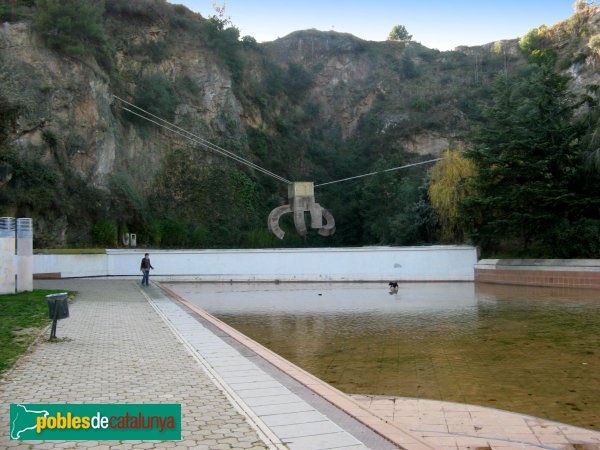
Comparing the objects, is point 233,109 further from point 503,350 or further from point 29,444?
point 29,444

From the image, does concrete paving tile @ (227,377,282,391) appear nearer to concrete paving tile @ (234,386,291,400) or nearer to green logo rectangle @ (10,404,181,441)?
concrete paving tile @ (234,386,291,400)

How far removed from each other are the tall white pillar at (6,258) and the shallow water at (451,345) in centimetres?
513

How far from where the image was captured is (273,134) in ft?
143

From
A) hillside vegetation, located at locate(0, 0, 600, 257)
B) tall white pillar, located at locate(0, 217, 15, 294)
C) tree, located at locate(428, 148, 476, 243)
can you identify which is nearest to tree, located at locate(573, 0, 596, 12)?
hillside vegetation, located at locate(0, 0, 600, 257)

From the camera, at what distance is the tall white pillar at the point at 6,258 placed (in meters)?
14.7

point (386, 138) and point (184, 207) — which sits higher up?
point (386, 138)

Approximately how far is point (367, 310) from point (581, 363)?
6719 mm

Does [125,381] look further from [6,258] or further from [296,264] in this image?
[296,264]

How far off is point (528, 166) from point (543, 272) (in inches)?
165

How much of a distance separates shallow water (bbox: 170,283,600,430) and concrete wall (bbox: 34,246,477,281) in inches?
338

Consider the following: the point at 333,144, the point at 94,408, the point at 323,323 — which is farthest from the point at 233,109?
the point at 94,408

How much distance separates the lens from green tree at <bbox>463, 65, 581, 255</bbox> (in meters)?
21.0

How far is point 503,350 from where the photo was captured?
27.7ft

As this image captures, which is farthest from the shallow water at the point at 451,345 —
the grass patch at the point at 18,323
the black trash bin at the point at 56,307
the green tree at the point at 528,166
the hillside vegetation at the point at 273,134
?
the hillside vegetation at the point at 273,134
